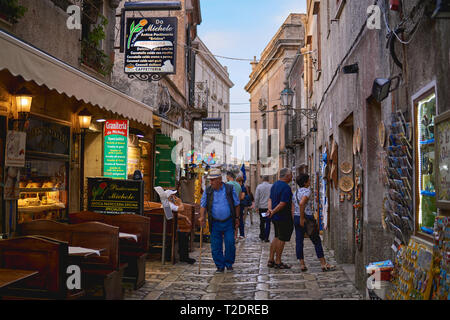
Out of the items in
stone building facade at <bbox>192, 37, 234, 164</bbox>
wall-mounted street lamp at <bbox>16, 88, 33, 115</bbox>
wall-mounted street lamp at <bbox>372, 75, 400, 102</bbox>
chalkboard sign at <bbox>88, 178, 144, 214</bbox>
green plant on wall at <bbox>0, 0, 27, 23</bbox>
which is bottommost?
chalkboard sign at <bbox>88, 178, 144, 214</bbox>

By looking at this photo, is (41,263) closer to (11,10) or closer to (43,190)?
(11,10)

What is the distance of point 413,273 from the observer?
12.9ft

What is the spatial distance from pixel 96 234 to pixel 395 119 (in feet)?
11.9

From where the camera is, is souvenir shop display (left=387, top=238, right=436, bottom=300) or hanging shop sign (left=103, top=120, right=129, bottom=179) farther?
hanging shop sign (left=103, top=120, right=129, bottom=179)

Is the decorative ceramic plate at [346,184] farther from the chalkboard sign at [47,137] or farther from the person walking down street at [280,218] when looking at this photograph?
the chalkboard sign at [47,137]

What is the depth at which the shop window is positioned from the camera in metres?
3.97

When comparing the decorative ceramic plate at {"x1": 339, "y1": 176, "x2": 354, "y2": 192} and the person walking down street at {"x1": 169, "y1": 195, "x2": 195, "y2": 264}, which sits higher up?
the decorative ceramic plate at {"x1": 339, "y1": 176, "x2": 354, "y2": 192}

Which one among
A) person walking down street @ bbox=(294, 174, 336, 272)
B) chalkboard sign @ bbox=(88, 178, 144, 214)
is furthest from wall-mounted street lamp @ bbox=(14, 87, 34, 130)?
person walking down street @ bbox=(294, 174, 336, 272)

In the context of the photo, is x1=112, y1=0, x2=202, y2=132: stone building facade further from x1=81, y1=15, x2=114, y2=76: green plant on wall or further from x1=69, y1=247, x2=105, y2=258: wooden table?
x1=69, y1=247, x2=105, y2=258: wooden table

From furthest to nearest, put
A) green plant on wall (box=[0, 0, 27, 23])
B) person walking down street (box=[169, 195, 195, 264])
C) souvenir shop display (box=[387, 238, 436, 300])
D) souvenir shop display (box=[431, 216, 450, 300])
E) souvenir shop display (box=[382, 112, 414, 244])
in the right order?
person walking down street (box=[169, 195, 195, 264]) → green plant on wall (box=[0, 0, 27, 23]) → souvenir shop display (box=[382, 112, 414, 244]) → souvenir shop display (box=[387, 238, 436, 300]) → souvenir shop display (box=[431, 216, 450, 300])

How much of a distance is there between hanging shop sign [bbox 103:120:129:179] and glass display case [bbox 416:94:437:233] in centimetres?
733

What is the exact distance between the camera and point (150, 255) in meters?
10.0

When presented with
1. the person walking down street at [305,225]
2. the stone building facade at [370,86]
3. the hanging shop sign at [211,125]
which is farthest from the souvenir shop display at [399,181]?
the hanging shop sign at [211,125]
